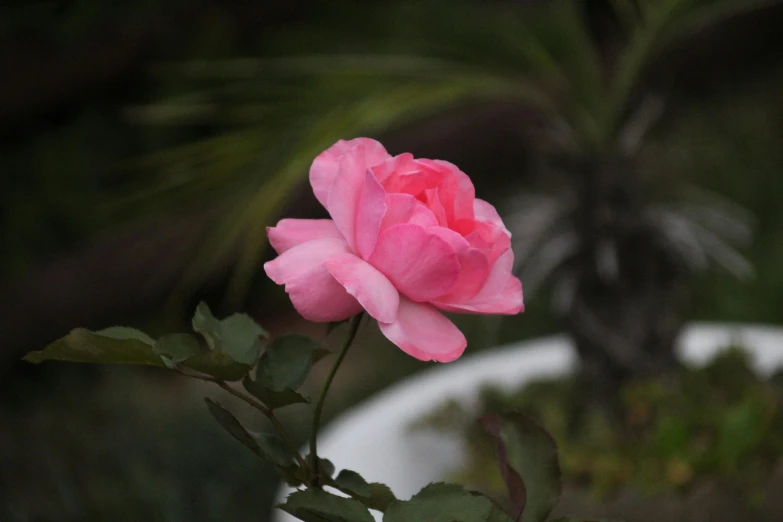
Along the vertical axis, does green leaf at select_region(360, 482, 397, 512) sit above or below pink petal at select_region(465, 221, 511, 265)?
below

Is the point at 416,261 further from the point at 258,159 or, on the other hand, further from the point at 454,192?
the point at 258,159

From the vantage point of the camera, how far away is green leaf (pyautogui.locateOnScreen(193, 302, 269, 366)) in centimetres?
21

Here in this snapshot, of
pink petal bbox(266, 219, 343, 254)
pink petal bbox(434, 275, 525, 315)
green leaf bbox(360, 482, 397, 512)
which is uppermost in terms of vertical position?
pink petal bbox(266, 219, 343, 254)

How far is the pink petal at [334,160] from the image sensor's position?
0.65 feet

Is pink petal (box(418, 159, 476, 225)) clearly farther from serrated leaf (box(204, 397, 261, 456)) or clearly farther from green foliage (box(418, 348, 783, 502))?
green foliage (box(418, 348, 783, 502))

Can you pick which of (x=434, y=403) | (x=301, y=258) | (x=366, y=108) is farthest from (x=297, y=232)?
(x=434, y=403)

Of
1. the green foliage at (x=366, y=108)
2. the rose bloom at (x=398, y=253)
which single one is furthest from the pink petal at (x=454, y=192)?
the green foliage at (x=366, y=108)

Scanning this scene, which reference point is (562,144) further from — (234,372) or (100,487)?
(100,487)

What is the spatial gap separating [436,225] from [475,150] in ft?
3.83

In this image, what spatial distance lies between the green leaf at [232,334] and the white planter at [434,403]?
9.2 inches

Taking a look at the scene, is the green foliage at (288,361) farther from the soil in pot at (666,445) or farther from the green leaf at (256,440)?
the soil in pot at (666,445)

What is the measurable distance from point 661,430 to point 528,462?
0.29 metres

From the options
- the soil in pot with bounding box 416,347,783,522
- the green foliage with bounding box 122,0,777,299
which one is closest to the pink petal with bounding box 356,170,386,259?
the green foliage with bounding box 122,0,777,299

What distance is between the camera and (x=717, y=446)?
463 millimetres
